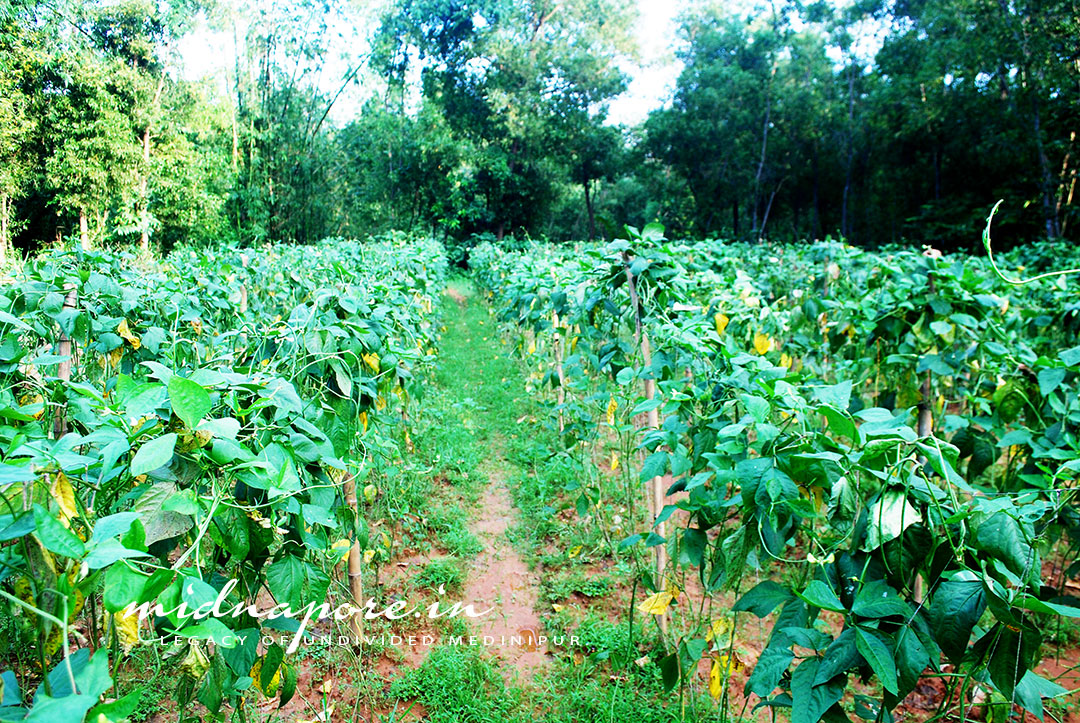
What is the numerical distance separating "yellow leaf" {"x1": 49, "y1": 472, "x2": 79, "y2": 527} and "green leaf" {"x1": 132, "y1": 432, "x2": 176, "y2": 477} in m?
0.08

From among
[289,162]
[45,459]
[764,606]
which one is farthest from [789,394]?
[289,162]

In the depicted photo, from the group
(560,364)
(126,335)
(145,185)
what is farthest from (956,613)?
(145,185)

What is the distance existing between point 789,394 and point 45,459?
122 cm

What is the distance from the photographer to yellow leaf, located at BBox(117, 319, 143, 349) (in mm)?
2145

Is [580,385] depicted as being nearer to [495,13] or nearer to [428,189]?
[428,189]

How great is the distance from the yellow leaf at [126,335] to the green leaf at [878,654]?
2288 millimetres

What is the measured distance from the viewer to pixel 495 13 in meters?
22.0

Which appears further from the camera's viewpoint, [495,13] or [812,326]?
[495,13]

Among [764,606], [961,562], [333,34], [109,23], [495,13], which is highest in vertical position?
[495,13]

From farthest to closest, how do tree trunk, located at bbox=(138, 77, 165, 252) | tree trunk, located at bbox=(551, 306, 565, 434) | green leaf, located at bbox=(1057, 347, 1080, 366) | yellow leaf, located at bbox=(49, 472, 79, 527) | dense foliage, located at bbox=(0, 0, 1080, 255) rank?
tree trunk, located at bbox=(138, 77, 165, 252)
dense foliage, located at bbox=(0, 0, 1080, 255)
tree trunk, located at bbox=(551, 306, 565, 434)
green leaf, located at bbox=(1057, 347, 1080, 366)
yellow leaf, located at bbox=(49, 472, 79, 527)

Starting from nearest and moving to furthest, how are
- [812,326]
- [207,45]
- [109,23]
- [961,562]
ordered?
[961,562]
[812,326]
[109,23]
[207,45]

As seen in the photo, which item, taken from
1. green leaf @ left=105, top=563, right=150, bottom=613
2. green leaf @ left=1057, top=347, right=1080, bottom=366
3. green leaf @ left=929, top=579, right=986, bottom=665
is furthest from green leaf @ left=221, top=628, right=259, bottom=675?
green leaf @ left=1057, top=347, right=1080, bottom=366

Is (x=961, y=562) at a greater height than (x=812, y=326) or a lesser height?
lesser

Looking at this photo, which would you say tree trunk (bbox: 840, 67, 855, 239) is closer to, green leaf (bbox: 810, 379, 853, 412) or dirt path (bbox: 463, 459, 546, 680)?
dirt path (bbox: 463, 459, 546, 680)
